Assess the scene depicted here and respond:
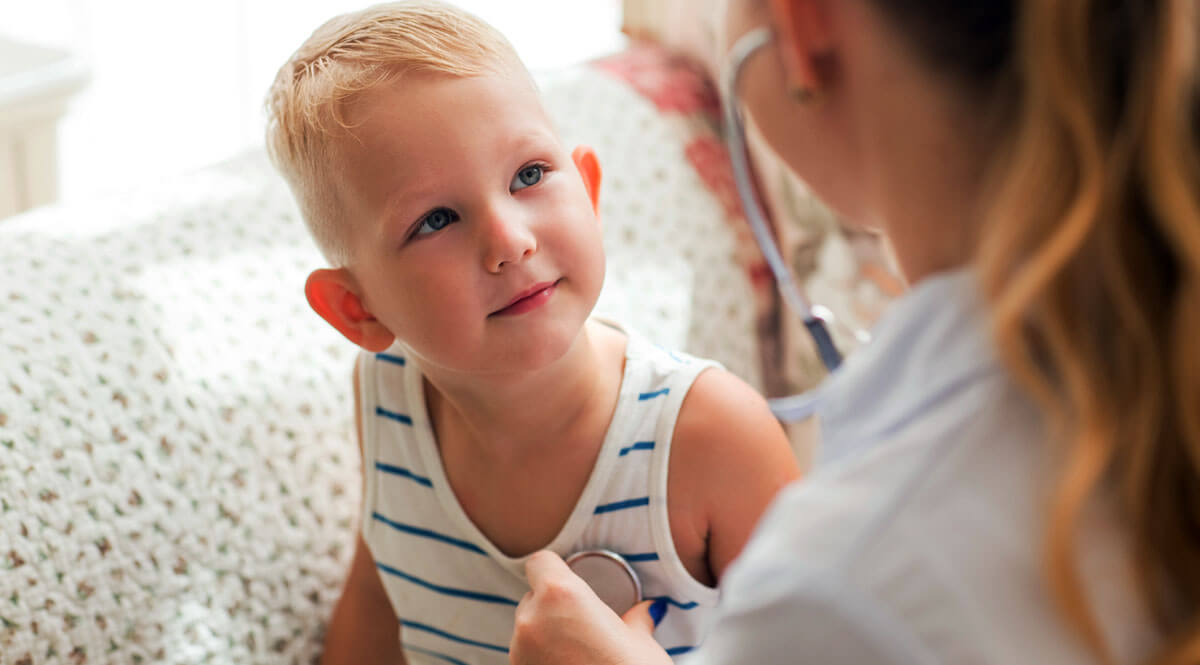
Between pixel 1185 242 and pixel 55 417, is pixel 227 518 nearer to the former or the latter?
pixel 55 417

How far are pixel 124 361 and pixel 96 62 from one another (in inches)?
62.0

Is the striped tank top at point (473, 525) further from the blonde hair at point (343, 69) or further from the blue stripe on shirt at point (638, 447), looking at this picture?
the blonde hair at point (343, 69)

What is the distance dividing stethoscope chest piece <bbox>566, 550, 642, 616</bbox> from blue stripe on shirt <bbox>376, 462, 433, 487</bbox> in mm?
164

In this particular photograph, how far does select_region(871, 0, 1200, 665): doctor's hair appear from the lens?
41 centimetres

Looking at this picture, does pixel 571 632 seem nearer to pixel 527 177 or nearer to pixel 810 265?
pixel 527 177

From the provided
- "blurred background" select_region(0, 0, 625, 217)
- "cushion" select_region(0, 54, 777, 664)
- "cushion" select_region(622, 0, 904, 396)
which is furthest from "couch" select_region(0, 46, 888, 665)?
"blurred background" select_region(0, 0, 625, 217)

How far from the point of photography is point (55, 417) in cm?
92

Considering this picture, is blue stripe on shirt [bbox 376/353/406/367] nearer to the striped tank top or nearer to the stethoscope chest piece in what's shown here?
the striped tank top

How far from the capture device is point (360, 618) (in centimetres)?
102

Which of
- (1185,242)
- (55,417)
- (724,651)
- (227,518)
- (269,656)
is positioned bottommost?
(269,656)

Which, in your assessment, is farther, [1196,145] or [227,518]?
[227,518]

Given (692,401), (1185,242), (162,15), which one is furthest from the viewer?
(162,15)

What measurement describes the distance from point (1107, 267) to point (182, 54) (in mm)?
2247

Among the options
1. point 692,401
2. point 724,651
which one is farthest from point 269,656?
point 724,651
